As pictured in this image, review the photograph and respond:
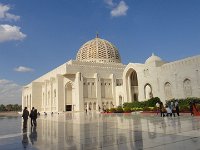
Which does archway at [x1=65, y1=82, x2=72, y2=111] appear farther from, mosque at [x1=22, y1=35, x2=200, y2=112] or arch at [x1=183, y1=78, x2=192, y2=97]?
arch at [x1=183, y1=78, x2=192, y2=97]

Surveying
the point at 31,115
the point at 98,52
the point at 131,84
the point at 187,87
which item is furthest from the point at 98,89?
the point at 31,115

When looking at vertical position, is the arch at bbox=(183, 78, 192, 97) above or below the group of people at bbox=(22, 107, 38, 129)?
above

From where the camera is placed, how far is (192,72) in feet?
100

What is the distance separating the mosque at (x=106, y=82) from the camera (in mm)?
32438

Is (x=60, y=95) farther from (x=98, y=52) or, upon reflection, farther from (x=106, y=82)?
(x=98, y=52)

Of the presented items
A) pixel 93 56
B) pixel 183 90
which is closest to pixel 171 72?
pixel 183 90

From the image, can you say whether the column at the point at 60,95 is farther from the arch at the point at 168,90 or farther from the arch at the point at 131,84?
the arch at the point at 168,90

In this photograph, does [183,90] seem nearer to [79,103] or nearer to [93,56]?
[79,103]

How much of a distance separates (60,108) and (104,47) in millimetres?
24218

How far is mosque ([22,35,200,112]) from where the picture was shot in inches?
1277

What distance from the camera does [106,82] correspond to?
5597 cm

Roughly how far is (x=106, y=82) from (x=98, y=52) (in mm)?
13147

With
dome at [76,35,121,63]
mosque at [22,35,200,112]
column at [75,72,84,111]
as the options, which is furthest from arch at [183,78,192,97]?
dome at [76,35,121,63]

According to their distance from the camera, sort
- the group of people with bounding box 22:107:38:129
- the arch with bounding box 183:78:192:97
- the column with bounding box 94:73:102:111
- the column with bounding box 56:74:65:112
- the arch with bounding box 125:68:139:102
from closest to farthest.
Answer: the group of people with bounding box 22:107:38:129, the arch with bounding box 183:78:192:97, the arch with bounding box 125:68:139:102, the column with bounding box 56:74:65:112, the column with bounding box 94:73:102:111
